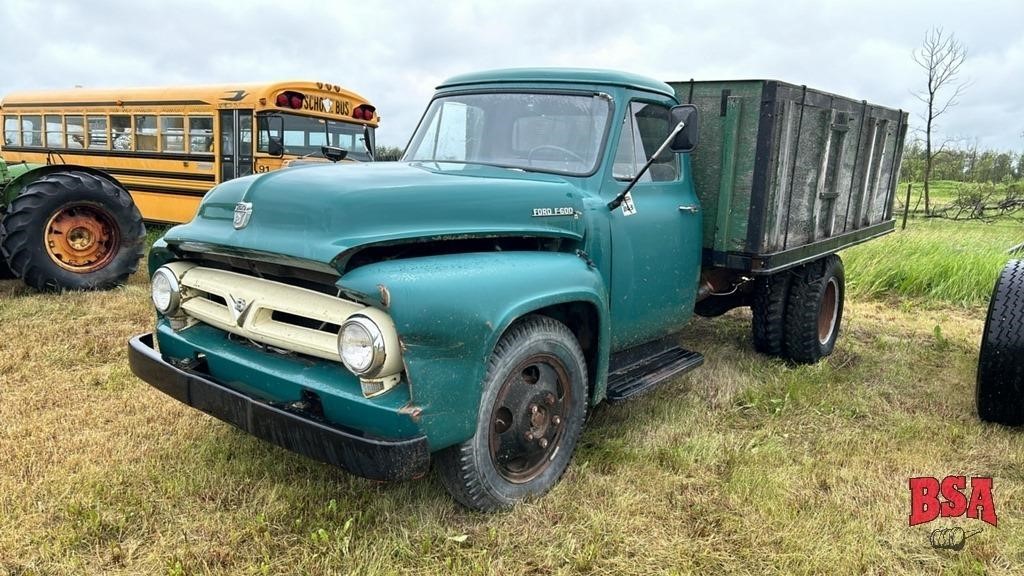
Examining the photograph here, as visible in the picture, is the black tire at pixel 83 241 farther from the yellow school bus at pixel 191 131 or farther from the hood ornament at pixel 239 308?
the hood ornament at pixel 239 308

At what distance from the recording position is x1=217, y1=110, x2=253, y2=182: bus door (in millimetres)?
10227

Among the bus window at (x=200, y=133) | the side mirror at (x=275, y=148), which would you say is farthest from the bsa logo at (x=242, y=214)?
the bus window at (x=200, y=133)

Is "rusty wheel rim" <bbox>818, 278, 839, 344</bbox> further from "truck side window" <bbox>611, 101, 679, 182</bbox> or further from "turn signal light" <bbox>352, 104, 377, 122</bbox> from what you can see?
"turn signal light" <bbox>352, 104, 377, 122</bbox>

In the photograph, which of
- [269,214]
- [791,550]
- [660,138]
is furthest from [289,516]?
[660,138]

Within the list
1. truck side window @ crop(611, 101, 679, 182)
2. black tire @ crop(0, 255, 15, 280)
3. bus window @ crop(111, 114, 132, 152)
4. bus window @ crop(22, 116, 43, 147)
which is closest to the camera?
truck side window @ crop(611, 101, 679, 182)

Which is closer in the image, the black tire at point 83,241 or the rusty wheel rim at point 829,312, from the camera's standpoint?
the rusty wheel rim at point 829,312

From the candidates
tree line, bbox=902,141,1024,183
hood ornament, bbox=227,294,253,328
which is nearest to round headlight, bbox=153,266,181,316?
hood ornament, bbox=227,294,253,328

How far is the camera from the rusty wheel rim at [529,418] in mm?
3129

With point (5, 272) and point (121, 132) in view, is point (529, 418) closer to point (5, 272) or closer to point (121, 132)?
point (5, 272)

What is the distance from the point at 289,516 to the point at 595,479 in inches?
56.1

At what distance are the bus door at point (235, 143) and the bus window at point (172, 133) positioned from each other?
0.81m

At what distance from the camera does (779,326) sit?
18.4ft

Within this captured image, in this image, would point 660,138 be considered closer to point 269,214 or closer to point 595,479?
point 595,479

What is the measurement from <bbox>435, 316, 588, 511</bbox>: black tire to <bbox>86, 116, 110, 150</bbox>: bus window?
1083 cm
